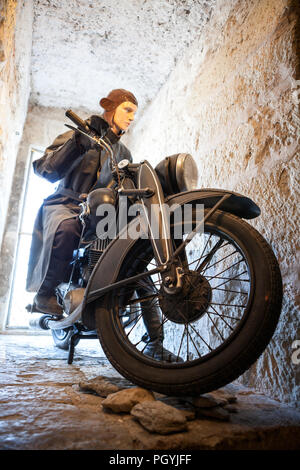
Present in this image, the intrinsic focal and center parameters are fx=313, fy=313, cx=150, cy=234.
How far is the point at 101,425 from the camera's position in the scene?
862 mm

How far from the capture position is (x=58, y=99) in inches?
159

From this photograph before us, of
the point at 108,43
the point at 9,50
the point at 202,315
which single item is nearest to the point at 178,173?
A: the point at 202,315

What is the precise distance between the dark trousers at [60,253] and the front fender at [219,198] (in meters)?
0.77

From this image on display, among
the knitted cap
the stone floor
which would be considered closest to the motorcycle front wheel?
the stone floor

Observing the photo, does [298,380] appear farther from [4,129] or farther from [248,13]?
[4,129]

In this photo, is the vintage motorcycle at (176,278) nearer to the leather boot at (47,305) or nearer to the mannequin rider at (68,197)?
the mannequin rider at (68,197)

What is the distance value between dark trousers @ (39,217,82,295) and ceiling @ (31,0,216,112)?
78.2 inches

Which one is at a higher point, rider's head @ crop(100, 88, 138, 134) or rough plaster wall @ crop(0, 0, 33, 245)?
rough plaster wall @ crop(0, 0, 33, 245)

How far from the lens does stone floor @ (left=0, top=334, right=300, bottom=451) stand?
759 mm

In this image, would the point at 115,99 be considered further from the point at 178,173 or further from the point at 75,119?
the point at 178,173

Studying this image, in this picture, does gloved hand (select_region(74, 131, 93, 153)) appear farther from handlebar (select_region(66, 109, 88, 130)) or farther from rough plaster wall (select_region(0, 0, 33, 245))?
rough plaster wall (select_region(0, 0, 33, 245))

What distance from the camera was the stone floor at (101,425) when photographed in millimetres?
759

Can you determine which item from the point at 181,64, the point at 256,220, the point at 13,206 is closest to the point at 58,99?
the point at 13,206

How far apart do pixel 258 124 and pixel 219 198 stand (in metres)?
0.72
